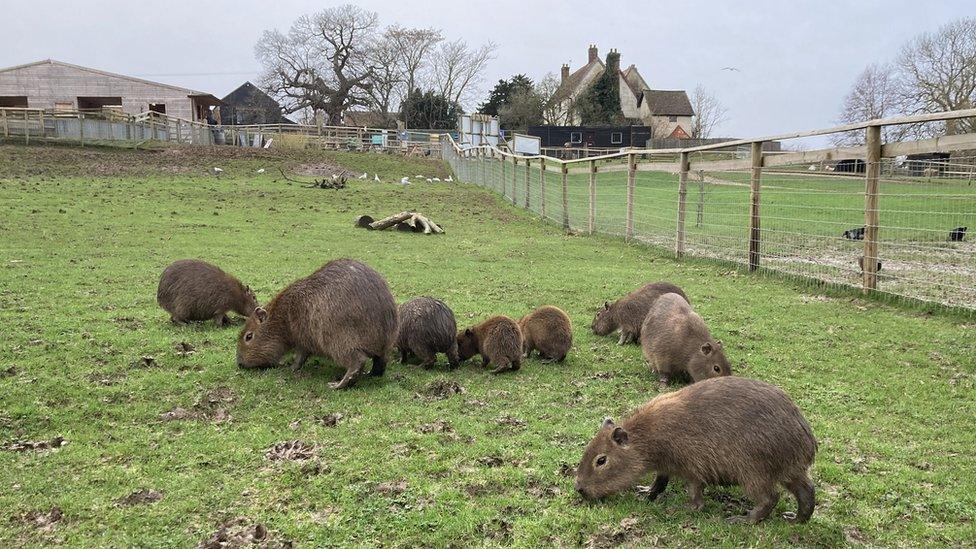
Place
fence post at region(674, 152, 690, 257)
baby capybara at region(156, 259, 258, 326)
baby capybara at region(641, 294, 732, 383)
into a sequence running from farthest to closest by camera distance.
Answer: fence post at region(674, 152, 690, 257) → baby capybara at region(156, 259, 258, 326) → baby capybara at region(641, 294, 732, 383)

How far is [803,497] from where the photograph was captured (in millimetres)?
3092

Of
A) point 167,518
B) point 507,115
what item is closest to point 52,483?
point 167,518

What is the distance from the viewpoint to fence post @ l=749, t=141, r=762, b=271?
9.23 m

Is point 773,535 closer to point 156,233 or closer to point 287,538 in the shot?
point 287,538

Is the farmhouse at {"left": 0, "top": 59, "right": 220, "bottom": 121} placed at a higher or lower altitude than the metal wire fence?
higher

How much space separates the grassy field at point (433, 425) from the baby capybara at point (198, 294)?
20cm

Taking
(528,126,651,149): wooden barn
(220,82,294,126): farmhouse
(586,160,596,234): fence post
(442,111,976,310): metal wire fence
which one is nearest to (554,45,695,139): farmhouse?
(528,126,651,149): wooden barn

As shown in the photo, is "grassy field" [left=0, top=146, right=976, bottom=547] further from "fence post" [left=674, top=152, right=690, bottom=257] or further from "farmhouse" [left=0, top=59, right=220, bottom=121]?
"farmhouse" [left=0, top=59, right=220, bottom=121]

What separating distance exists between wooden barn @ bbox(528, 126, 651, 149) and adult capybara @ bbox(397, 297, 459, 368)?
4695 cm

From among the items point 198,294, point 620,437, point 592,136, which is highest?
point 592,136

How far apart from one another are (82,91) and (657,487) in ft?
153

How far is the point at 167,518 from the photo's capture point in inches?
124

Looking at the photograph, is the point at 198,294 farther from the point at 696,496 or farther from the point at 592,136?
the point at 592,136

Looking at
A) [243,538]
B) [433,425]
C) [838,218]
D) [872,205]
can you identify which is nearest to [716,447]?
[433,425]
